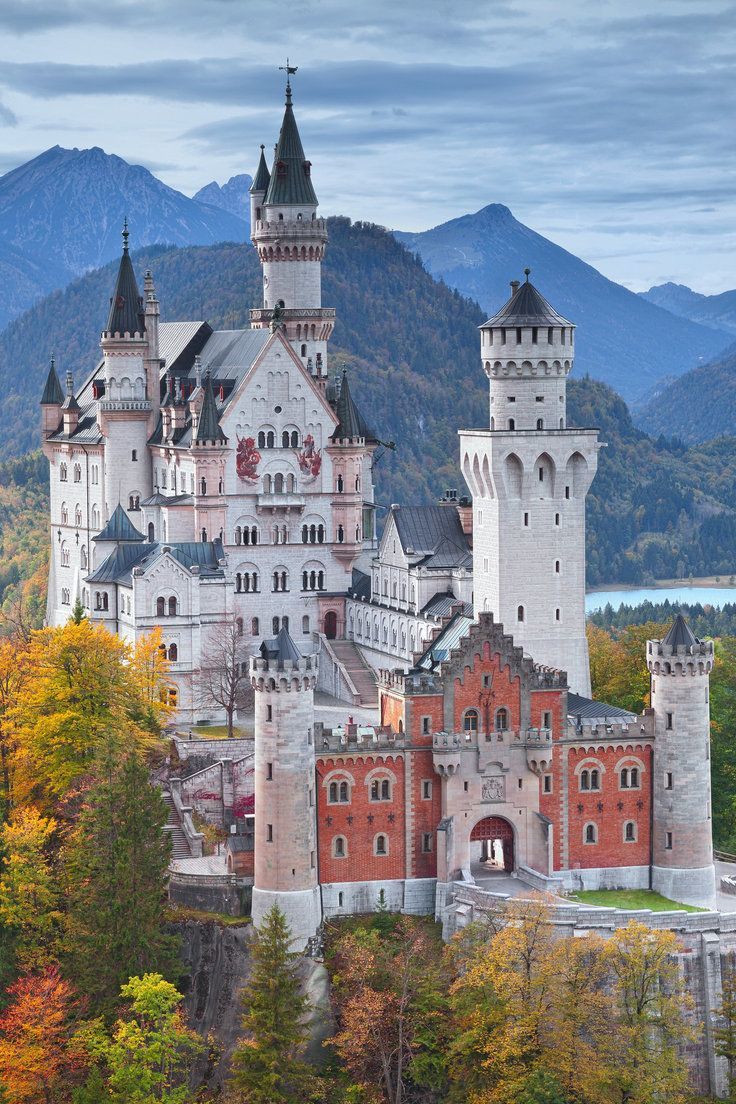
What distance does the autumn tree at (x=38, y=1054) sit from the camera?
3027 inches

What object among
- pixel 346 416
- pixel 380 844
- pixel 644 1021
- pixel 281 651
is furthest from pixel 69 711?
pixel 346 416

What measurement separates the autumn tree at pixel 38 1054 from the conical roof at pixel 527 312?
35001 millimetres

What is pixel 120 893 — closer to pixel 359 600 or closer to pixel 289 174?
pixel 359 600

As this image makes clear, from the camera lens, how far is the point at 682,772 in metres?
83.8

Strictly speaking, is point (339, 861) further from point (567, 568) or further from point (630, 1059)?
point (567, 568)

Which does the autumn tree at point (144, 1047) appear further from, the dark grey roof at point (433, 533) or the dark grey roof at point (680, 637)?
the dark grey roof at point (433, 533)

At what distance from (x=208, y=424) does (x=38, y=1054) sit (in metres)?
45.2

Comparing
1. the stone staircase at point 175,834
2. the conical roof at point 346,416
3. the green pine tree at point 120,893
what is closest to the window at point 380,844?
the green pine tree at point 120,893

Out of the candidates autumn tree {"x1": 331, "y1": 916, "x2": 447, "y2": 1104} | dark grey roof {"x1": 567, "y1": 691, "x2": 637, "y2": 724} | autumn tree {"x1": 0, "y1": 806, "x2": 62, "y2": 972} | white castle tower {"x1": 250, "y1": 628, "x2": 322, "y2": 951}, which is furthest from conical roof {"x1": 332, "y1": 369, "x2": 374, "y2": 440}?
autumn tree {"x1": 331, "y1": 916, "x2": 447, "y2": 1104}

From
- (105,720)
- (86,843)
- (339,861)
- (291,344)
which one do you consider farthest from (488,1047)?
(291,344)

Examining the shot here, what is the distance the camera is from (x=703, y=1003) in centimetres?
7875

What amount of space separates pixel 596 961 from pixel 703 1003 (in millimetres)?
5299

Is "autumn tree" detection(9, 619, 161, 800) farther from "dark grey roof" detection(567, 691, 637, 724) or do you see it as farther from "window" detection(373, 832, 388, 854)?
"dark grey roof" detection(567, 691, 637, 724)

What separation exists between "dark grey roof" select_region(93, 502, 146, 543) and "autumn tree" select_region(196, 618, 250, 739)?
8419mm
